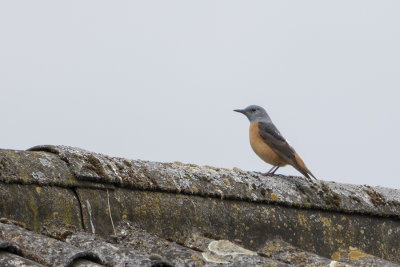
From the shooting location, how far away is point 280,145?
7023mm

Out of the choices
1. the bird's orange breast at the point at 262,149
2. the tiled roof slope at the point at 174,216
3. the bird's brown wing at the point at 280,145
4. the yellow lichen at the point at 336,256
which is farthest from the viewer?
the bird's orange breast at the point at 262,149

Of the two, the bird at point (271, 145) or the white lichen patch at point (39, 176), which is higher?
the bird at point (271, 145)

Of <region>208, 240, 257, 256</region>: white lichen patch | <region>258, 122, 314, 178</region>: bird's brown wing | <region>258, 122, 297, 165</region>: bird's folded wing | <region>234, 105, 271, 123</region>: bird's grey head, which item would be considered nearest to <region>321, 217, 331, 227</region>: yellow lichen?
<region>208, 240, 257, 256</region>: white lichen patch

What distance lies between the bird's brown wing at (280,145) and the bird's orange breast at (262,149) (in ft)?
0.13

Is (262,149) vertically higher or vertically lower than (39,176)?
higher

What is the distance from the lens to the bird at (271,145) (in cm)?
690

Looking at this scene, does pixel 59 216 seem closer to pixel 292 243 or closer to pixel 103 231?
pixel 103 231

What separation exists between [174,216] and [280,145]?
277 cm

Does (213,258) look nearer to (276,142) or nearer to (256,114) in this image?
(276,142)

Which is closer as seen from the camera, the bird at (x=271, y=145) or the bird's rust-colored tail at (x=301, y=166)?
the bird's rust-colored tail at (x=301, y=166)

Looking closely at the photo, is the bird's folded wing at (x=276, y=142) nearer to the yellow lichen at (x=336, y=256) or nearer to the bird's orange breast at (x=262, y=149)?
the bird's orange breast at (x=262, y=149)

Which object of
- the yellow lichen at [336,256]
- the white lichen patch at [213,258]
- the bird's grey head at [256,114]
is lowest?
the yellow lichen at [336,256]

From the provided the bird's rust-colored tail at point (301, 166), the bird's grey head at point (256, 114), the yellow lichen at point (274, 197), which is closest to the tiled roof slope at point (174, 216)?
the yellow lichen at point (274, 197)

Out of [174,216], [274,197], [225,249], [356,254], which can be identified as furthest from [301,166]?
[225,249]
